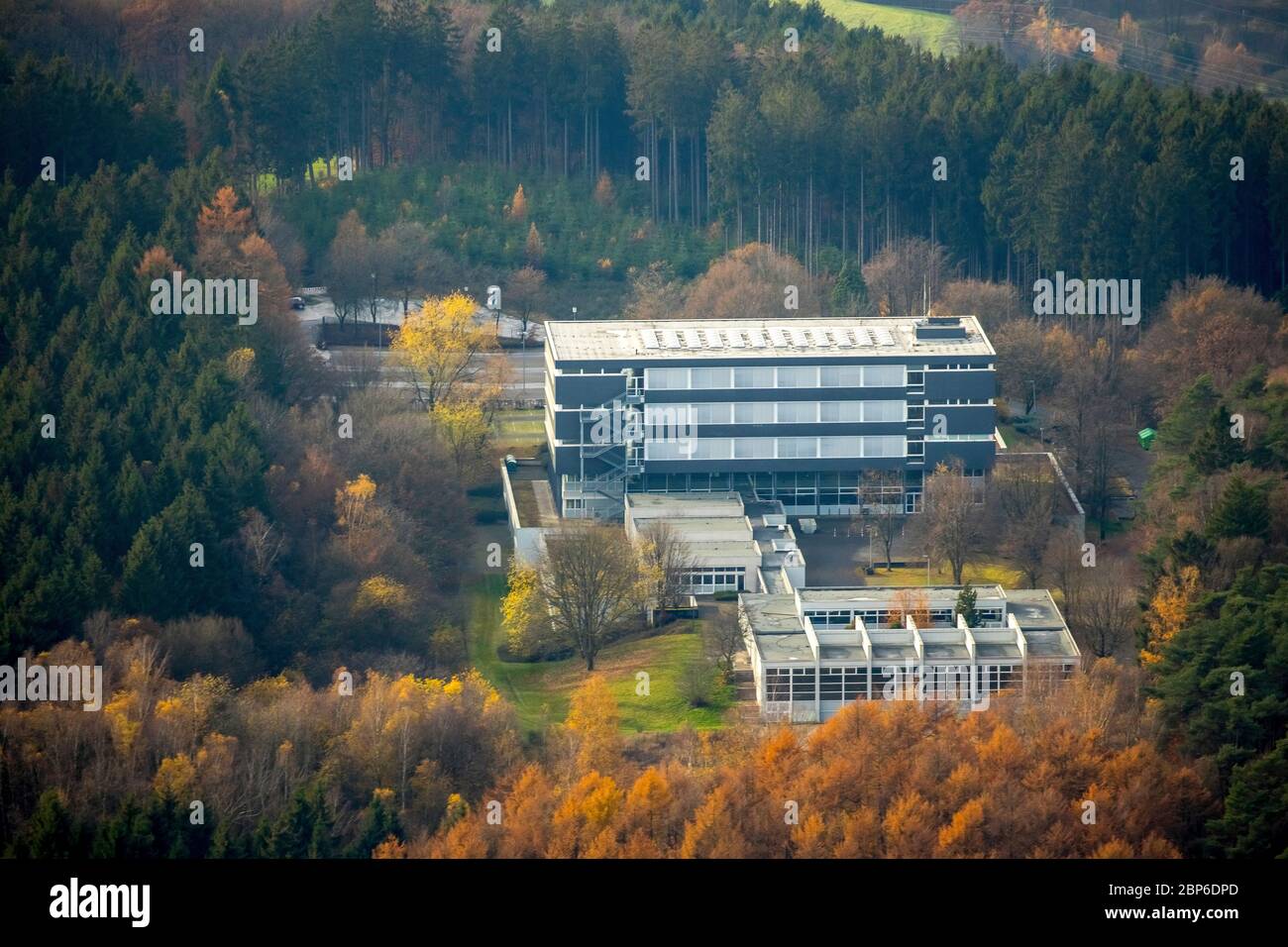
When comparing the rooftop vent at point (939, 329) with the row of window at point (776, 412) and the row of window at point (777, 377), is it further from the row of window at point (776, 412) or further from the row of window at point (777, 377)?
the row of window at point (776, 412)

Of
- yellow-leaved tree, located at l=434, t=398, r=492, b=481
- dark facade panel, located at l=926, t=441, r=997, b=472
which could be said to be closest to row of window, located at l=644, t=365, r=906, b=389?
dark facade panel, located at l=926, t=441, r=997, b=472

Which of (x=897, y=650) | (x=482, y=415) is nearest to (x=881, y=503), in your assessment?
(x=897, y=650)

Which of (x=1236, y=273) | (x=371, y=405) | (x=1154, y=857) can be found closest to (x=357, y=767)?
(x=1154, y=857)

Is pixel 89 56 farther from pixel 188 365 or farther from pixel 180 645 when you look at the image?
pixel 180 645

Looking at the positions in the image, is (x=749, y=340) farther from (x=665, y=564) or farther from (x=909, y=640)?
(x=909, y=640)

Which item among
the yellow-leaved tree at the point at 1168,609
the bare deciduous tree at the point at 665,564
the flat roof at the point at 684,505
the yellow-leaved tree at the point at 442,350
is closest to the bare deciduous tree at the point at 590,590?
the bare deciduous tree at the point at 665,564

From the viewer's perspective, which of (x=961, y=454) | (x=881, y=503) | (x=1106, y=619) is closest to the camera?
(x=1106, y=619)
